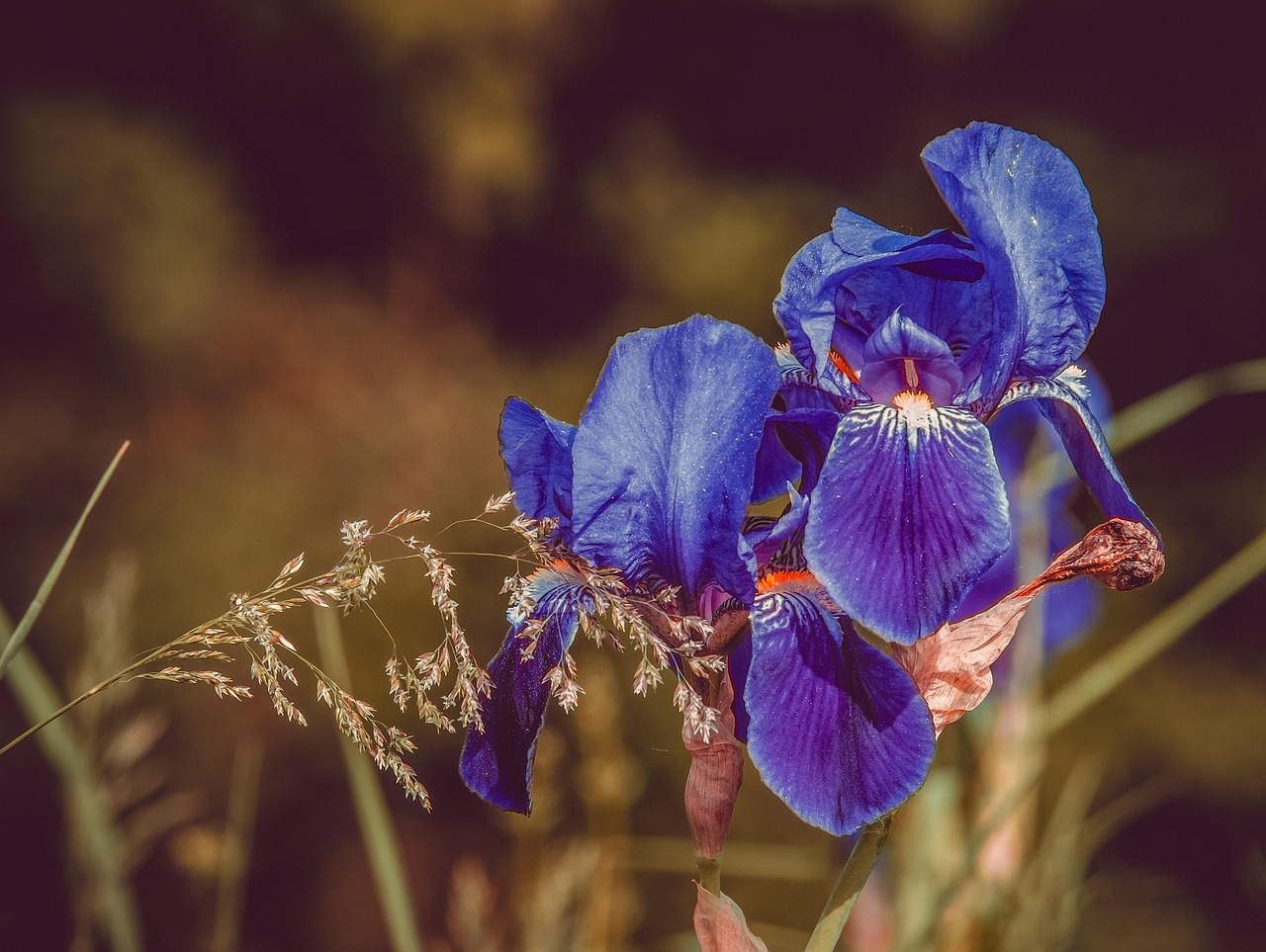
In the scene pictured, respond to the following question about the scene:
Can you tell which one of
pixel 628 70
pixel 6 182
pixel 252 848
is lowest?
pixel 252 848

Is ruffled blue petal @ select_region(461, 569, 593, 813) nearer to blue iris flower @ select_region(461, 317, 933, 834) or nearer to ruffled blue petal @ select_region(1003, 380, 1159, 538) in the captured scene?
blue iris flower @ select_region(461, 317, 933, 834)

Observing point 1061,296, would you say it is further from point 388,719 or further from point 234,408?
point 234,408

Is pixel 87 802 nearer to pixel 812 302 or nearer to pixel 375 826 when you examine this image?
pixel 375 826

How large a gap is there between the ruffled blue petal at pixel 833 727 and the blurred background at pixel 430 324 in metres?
2.68

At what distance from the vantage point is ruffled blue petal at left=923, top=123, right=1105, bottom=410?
0.59m

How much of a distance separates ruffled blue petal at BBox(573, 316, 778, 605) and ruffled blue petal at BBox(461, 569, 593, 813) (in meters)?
0.05

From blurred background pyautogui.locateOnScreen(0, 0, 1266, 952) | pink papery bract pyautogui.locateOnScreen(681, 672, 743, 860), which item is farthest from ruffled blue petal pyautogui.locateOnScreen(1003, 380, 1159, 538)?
blurred background pyautogui.locateOnScreen(0, 0, 1266, 952)

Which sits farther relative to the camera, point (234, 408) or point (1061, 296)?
point (234, 408)

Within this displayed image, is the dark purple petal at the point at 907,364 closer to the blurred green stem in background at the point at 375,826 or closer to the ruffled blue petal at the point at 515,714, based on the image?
the ruffled blue petal at the point at 515,714

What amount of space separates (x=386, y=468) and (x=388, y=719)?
0.79 metres

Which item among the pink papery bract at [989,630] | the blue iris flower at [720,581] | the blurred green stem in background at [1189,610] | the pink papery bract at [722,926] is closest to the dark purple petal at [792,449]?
the blue iris flower at [720,581]

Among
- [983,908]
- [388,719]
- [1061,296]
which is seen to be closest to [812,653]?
[1061,296]

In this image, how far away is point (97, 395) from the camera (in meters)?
3.70

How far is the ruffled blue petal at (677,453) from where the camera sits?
0.55 meters
